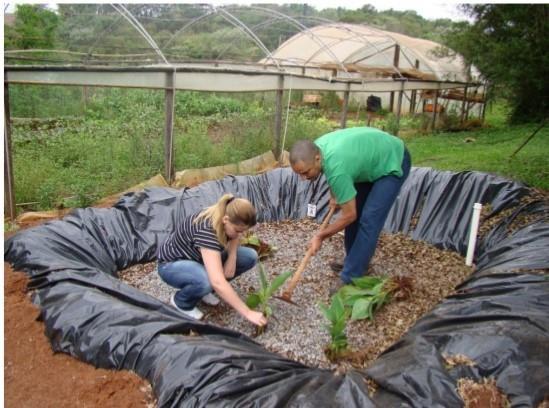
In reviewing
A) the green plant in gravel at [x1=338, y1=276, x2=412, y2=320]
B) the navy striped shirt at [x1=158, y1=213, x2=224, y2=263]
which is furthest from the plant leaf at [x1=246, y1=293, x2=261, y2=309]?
the green plant in gravel at [x1=338, y1=276, x2=412, y2=320]

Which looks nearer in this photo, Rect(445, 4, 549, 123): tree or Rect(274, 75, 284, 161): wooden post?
Rect(445, 4, 549, 123): tree

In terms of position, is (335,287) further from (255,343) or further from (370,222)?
(255,343)

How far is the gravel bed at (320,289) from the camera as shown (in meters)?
2.99

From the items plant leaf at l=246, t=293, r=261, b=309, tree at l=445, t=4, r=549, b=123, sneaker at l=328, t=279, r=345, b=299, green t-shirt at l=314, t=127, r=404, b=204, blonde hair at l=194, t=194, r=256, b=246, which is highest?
tree at l=445, t=4, r=549, b=123

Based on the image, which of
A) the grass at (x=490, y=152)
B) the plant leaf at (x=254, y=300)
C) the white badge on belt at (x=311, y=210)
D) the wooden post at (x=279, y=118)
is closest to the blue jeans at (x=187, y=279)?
the plant leaf at (x=254, y=300)

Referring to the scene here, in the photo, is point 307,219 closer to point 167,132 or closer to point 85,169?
point 167,132

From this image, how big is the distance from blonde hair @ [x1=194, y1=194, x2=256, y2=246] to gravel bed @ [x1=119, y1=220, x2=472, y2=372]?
760 millimetres

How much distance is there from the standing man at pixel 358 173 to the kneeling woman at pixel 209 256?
502mm

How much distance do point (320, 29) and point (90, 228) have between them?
14918mm

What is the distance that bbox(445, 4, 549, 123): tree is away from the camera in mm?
6258

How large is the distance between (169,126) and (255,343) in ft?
11.1

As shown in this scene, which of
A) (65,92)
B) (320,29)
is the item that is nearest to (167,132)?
(65,92)

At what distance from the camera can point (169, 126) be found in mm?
5371

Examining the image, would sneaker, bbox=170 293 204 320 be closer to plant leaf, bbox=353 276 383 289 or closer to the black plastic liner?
the black plastic liner
